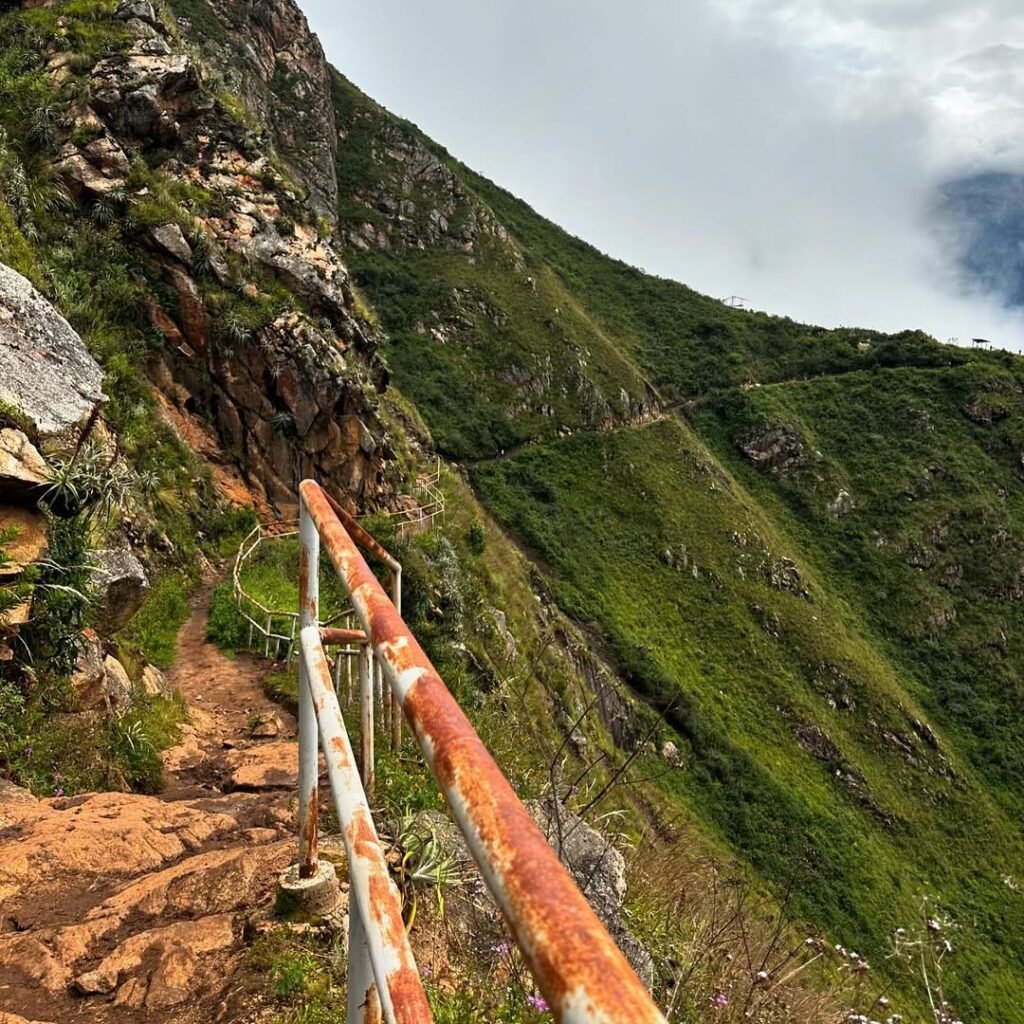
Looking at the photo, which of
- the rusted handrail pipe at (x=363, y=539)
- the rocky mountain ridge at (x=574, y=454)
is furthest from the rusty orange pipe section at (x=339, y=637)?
the rocky mountain ridge at (x=574, y=454)

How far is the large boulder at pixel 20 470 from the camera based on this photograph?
5.24m

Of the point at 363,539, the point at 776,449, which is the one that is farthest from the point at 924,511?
the point at 363,539

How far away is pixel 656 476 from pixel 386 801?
2054 inches

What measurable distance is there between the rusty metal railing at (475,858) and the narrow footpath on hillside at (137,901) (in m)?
1.47

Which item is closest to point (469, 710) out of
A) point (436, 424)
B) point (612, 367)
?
point (436, 424)

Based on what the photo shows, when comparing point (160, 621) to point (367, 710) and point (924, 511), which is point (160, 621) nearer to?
point (367, 710)

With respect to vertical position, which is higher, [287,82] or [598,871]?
[287,82]

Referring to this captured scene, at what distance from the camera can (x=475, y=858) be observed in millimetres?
766

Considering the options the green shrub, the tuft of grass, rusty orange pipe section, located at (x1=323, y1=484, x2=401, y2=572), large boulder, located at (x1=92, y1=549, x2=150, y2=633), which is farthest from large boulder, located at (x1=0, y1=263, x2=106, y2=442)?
the green shrub

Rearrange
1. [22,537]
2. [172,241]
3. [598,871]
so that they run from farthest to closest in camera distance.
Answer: [172,241], [22,537], [598,871]

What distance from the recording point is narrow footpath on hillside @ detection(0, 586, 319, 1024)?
2.36m

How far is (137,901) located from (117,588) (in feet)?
12.2

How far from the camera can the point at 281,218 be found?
1911 centimetres

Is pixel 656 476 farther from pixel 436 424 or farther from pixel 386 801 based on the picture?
pixel 386 801
